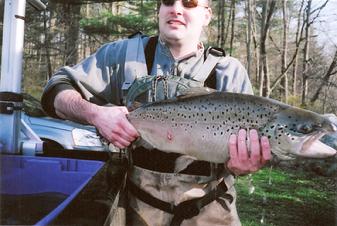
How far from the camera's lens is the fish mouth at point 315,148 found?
205cm

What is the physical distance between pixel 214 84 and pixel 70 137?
4586mm

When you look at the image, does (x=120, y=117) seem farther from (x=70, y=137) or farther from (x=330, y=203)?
(x=330, y=203)

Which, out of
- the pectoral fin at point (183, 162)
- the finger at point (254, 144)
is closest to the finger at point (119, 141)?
the pectoral fin at point (183, 162)

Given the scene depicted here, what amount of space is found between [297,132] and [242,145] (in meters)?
0.28

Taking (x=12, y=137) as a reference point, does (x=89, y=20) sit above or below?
above

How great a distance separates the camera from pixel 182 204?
228 cm

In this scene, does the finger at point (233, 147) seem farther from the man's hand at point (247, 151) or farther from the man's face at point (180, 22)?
the man's face at point (180, 22)

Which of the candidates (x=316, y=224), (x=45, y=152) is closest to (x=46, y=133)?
(x=45, y=152)

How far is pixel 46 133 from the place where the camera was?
649 cm

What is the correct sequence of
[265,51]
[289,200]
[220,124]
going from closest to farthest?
1. [220,124]
2. [289,200]
3. [265,51]

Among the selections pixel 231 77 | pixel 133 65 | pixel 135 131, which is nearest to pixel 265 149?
pixel 231 77

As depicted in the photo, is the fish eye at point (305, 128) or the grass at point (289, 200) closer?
the fish eye at point (305, 128)

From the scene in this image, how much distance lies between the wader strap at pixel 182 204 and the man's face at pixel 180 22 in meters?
0.88

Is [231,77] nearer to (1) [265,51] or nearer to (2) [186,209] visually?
(2) [186,209]
